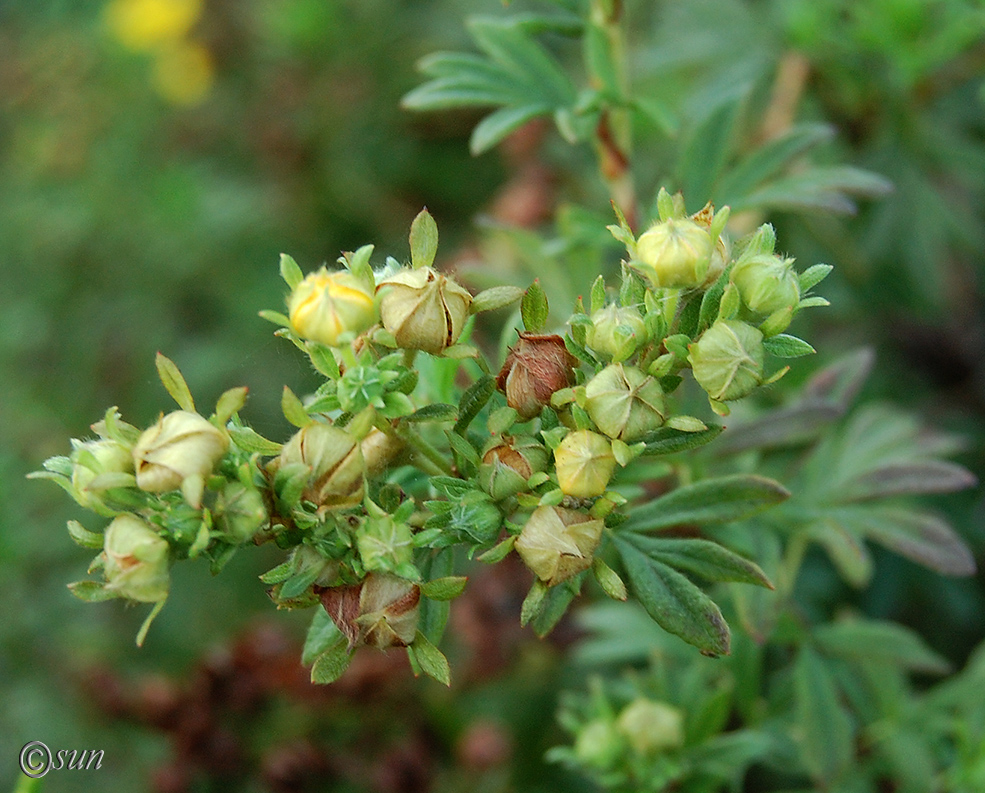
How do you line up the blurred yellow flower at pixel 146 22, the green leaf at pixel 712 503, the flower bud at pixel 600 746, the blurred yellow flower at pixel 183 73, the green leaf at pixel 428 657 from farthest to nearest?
the blurred yellow flower at pixel 146 22, the blurred yellow flower at pixel 183 73, the flower bud at pixel 600 746, the green leaf at pixel 712 503, the green leaf at pixel 428 657

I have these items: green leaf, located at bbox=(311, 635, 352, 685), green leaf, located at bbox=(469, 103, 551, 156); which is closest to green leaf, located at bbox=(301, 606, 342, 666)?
green leaf, located at bbox=(311, 635, 352, 685)

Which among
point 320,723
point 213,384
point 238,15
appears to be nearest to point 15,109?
point 238,15

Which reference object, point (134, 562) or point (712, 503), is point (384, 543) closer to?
point (134, 562)

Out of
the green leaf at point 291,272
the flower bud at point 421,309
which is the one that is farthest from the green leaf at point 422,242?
the green leaf at point 291,272

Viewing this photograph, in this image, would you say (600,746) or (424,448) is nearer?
(424,448)

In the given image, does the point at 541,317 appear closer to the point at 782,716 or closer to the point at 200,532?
the point at 200,532

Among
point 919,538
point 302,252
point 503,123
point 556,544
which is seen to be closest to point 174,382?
point 556,544

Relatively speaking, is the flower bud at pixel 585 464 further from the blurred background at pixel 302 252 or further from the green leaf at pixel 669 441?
the blurred background at pixel 302 252
